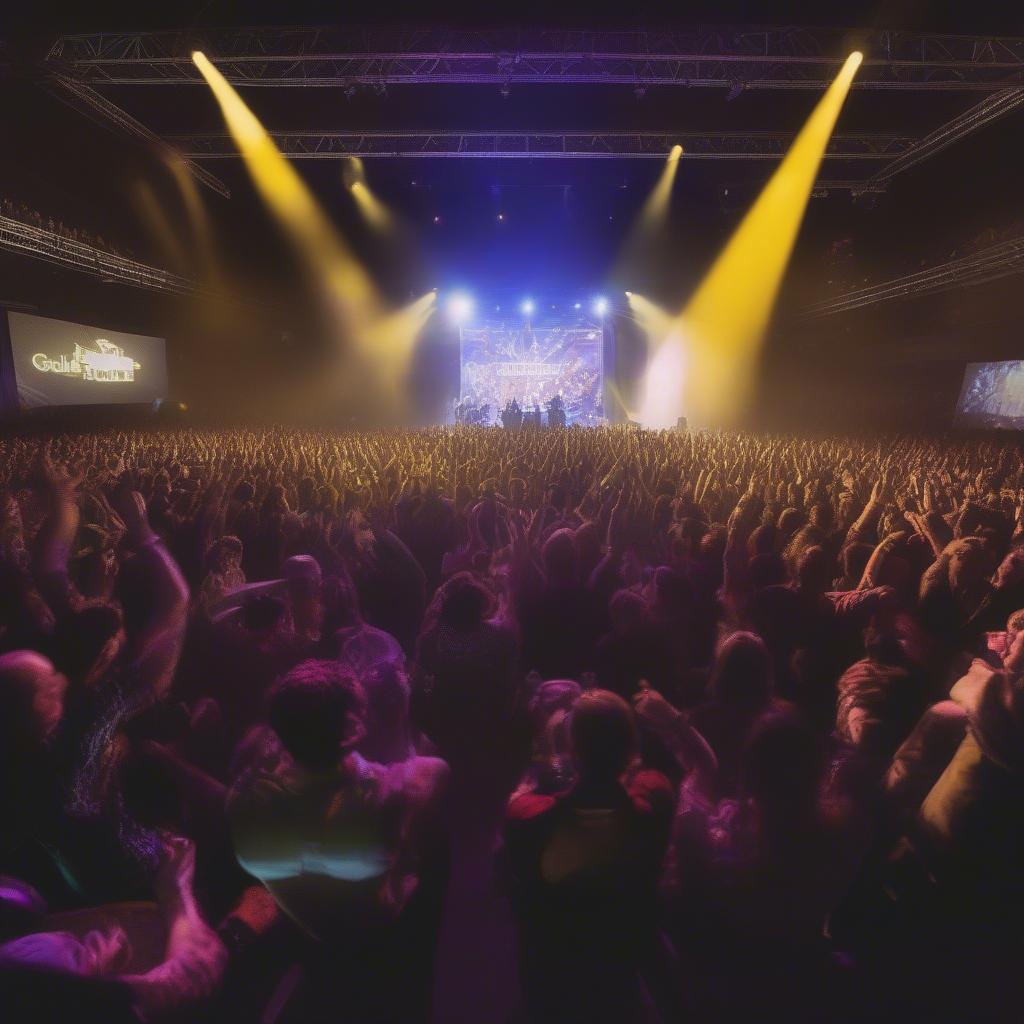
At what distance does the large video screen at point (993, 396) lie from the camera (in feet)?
40.6

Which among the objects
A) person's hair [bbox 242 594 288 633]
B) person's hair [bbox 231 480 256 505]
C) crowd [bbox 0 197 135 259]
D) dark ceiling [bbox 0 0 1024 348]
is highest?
dark ceiling [bbox 0 0 1024 348]

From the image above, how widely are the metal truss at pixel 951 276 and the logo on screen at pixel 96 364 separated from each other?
18.1 meters

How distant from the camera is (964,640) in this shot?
9.39 ft

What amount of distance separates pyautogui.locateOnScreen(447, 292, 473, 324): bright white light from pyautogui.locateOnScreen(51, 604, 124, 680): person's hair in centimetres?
2261

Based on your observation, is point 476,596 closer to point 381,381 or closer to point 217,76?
point 217,76

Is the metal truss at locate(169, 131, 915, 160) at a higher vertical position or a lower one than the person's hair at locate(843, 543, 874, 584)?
higher

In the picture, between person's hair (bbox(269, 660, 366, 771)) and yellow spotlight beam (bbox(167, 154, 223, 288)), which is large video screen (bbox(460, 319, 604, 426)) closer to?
yellow spotlight beam (bbox(167, 154, 223, 288))

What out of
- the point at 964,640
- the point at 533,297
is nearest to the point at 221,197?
the point at 533,297

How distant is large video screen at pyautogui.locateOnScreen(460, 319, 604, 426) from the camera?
2566cm

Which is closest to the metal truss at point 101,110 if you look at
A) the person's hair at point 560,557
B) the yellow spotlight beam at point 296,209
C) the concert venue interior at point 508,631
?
the concert venue interior at point 508,631

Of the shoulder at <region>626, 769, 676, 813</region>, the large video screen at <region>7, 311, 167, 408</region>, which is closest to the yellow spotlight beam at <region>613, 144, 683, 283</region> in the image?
the large video screen at <region>7, 311, 167, 408</region>

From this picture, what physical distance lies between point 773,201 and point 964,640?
16.6 metres

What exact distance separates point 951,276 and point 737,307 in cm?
954

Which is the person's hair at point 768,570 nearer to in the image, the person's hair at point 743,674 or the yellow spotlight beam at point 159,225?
the person's hair at point 743,674
